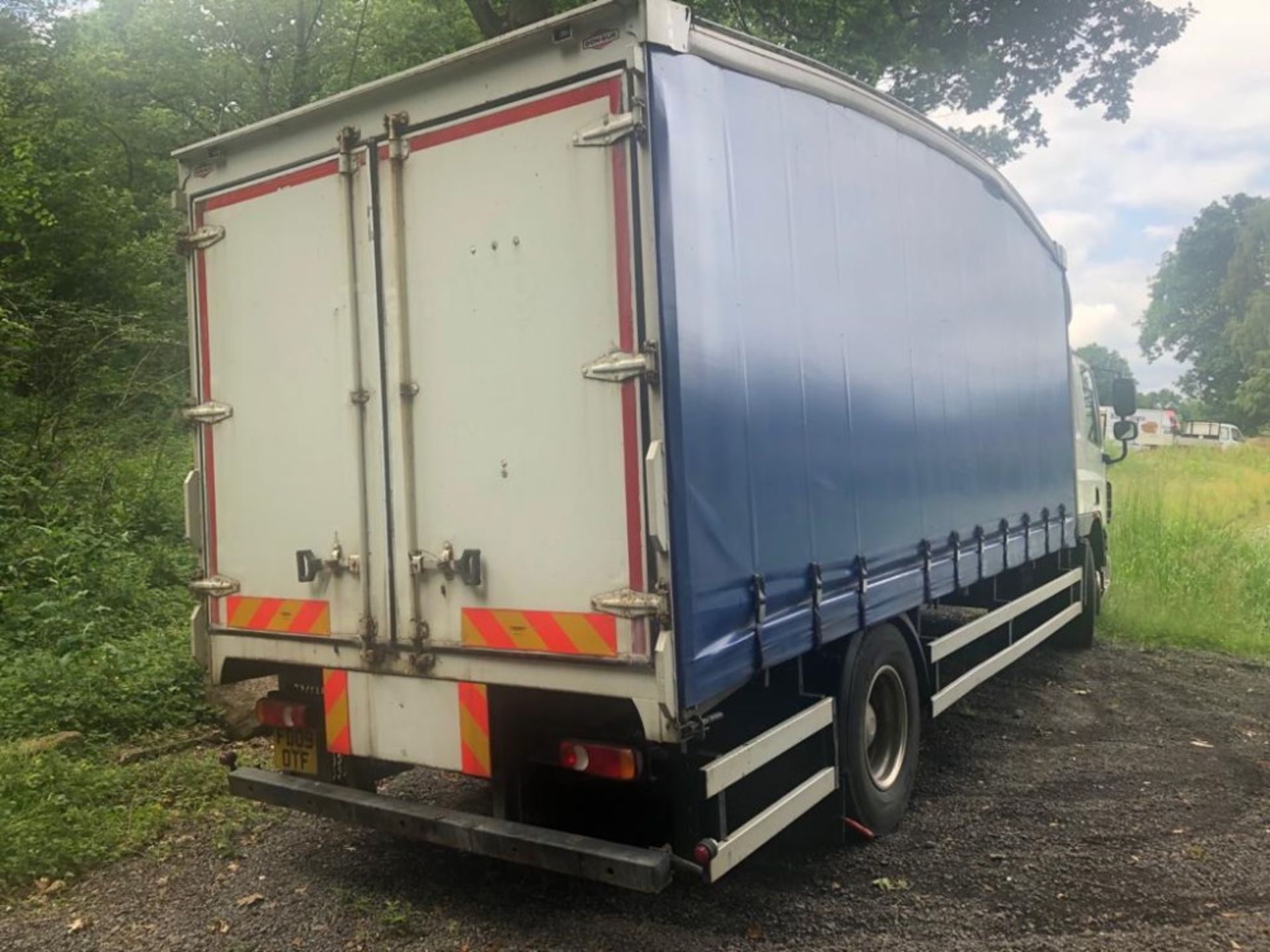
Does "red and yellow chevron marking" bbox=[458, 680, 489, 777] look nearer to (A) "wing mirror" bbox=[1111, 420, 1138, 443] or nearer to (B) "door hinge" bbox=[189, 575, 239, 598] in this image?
(B) "door hinge" bbox=[189, 575, 239, 598]

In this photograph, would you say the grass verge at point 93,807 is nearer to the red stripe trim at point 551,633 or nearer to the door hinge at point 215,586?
the door hinge at point 215,586

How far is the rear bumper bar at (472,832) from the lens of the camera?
3.17m

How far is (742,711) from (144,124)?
633 inches

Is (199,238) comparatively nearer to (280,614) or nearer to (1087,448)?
(280,614)

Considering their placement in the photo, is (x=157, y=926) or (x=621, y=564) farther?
(x=157, y=926)

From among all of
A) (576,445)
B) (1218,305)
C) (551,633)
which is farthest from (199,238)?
(1218,305)

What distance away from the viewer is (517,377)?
3.45 meters

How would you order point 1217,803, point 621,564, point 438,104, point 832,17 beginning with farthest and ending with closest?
point 832,17, point 1217,803, point 438,104, point 621,564

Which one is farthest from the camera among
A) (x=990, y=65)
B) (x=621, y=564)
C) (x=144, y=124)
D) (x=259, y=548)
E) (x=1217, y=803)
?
(x=144, y=124)

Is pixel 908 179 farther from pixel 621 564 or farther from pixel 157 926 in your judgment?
pixel 157 926

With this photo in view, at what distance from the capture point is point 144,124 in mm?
16078

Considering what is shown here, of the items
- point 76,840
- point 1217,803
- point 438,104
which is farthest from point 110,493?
point 1217,803

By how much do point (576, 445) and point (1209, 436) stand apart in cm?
5190

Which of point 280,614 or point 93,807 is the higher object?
point 280,614
